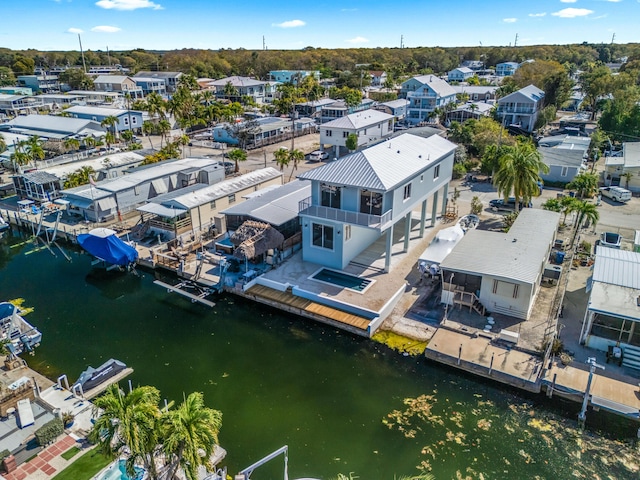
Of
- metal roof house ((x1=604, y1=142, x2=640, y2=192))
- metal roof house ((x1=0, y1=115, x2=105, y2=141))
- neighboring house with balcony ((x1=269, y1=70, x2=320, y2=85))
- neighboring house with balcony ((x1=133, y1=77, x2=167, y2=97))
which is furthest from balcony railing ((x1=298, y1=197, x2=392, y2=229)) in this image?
neighboring house with balcony ((x1=133, y1=77, x2=167, y2=97))

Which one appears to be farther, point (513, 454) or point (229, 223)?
point (229, 223)

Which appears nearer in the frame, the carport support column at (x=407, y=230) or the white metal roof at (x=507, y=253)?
the white metal roof at (x=507, y=253)

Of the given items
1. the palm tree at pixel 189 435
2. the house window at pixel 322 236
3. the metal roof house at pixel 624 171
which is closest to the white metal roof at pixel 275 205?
the house window at pixel 322 236

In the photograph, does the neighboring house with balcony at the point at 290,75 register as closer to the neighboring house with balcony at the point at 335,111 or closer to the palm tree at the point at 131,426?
the neighboring house with balcony at the point at 335,111

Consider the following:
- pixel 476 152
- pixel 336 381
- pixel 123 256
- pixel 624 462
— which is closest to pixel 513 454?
pixel 624 462

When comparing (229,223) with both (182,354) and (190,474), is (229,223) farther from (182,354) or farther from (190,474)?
(190,474)

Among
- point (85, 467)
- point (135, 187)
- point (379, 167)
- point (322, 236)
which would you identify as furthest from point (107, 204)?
point (85, 467)
